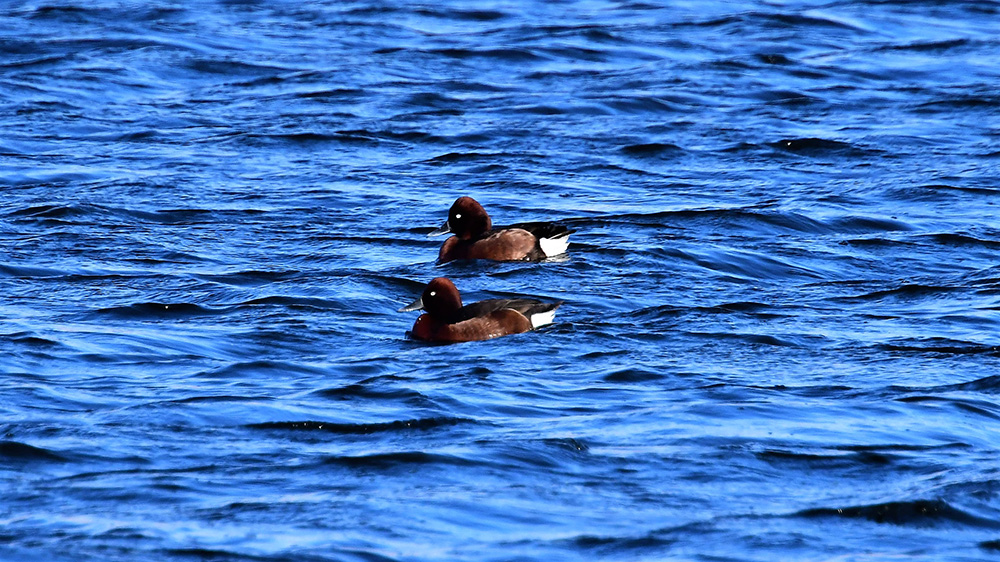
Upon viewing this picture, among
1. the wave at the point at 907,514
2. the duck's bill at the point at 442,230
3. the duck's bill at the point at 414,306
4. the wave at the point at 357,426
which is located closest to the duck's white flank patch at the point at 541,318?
the duck's bill at the point at 414,306

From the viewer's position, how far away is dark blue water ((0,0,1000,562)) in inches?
312

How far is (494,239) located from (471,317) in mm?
2915

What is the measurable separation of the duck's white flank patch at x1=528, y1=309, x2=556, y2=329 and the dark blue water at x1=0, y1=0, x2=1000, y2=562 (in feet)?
0.56

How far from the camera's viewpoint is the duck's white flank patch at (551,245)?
14.3 metres

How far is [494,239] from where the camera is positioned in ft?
47.9

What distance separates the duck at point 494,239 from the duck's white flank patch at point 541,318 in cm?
257

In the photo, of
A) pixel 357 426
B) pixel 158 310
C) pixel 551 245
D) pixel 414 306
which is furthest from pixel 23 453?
pixel 551 245

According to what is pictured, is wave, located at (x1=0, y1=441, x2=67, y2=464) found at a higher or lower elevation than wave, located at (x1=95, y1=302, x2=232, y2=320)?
higher

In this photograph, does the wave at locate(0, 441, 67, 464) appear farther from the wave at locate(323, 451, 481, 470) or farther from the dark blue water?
the wave at locate(323, 451, 481, 470)

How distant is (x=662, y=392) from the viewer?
33.0 feet

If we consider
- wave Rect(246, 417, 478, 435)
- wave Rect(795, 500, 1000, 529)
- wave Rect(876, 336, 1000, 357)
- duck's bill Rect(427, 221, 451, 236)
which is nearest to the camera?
wave Rect(795, 500, 1000, 529)

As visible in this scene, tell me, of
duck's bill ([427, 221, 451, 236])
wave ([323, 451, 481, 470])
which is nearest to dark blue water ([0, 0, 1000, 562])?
wave ([323, 451, 481, 470])

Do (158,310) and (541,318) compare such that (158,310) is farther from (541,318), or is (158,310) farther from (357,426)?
(357,426)

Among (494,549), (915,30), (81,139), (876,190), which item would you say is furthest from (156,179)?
(915,30)
